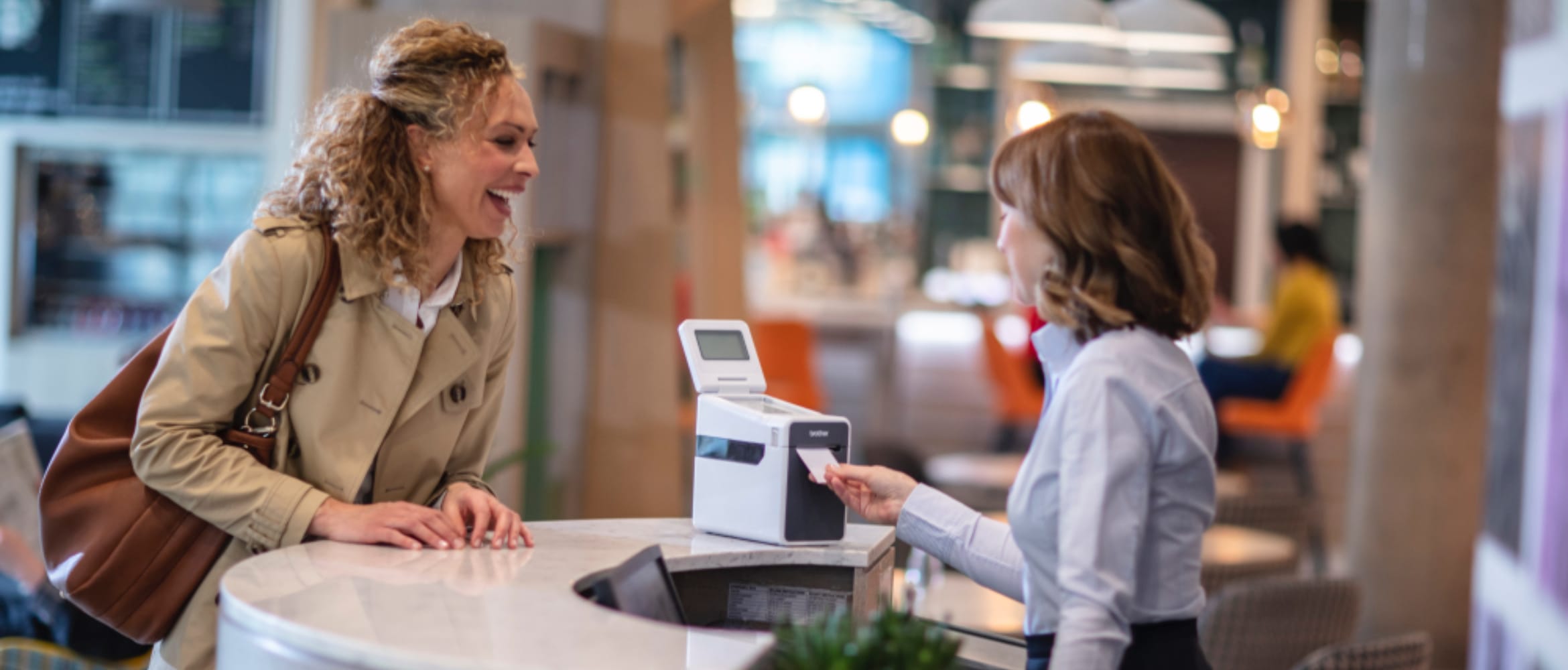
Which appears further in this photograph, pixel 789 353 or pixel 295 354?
pixel 789 353

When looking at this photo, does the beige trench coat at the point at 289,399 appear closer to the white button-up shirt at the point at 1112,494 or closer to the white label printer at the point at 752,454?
the white label printer at the point at 752,454

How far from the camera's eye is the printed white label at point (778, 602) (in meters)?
2.20

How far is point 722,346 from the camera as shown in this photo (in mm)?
2316

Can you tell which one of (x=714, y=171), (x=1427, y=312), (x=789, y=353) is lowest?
(x=789, y=353)

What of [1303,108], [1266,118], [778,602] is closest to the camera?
[778,602]

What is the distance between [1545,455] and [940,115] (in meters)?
7.65

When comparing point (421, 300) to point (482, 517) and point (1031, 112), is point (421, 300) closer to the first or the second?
point (482, 517)

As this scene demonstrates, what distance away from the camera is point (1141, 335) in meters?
1.76

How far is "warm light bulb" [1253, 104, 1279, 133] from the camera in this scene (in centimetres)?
948

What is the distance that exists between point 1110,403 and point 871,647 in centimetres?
41

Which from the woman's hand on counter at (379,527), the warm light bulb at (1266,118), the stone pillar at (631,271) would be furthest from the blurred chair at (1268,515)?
the warm light bulb at (1266,118)

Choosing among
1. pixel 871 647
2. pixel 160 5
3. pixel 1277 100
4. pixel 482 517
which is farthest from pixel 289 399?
pixel 1277 100

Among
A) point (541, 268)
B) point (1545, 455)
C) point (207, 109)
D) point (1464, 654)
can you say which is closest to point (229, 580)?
point (541, 268)

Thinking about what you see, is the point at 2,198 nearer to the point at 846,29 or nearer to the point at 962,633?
the point at 962,633
